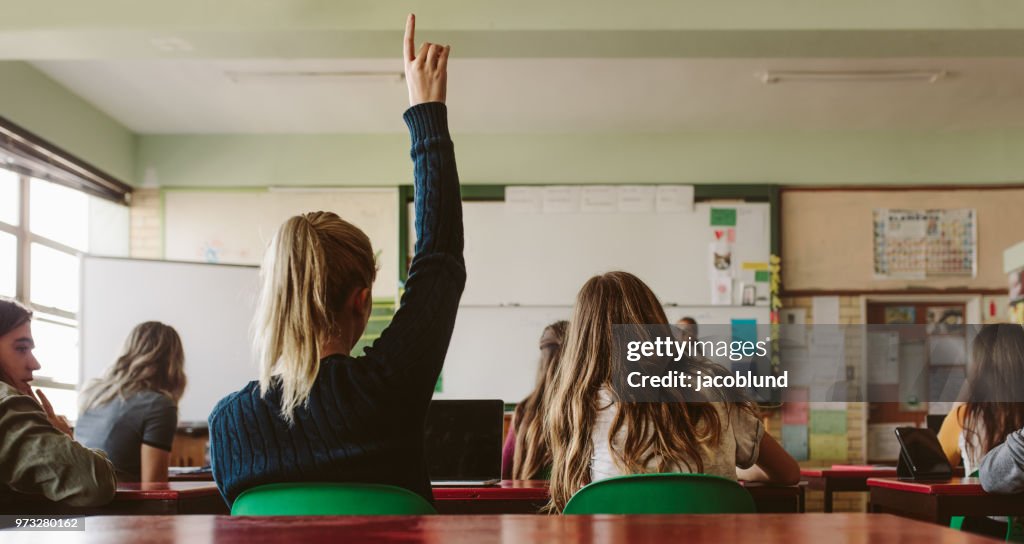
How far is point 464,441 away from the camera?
3178 millimetres

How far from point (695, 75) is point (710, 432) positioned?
12.5ft

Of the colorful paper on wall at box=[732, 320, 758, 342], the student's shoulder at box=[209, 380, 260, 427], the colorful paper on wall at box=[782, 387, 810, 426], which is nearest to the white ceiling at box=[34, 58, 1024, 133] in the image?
the colorful paper on wall at box=[732, 320, 758, 342]

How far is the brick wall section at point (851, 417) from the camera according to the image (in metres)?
6.49

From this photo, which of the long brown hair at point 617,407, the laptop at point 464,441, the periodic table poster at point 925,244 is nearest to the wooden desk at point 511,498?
the laptop at point 464,441

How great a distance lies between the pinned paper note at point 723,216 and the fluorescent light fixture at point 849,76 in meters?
1.18

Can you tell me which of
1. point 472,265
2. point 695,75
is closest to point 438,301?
point 695,75

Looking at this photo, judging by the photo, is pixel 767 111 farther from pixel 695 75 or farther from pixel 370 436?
pixel 370 436

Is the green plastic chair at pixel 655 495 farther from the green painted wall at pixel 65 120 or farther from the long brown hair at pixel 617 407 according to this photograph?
the green painted wall at pixel 65 120

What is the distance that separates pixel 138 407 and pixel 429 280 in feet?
9.83

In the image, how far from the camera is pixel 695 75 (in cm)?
551

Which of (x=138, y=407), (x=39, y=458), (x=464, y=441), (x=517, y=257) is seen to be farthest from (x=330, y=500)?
(x=517, y=257)

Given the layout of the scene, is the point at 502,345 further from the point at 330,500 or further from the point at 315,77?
the point at 330,500

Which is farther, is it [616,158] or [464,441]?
[616,158]

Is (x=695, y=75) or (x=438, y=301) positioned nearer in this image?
(x=438, y=301)
